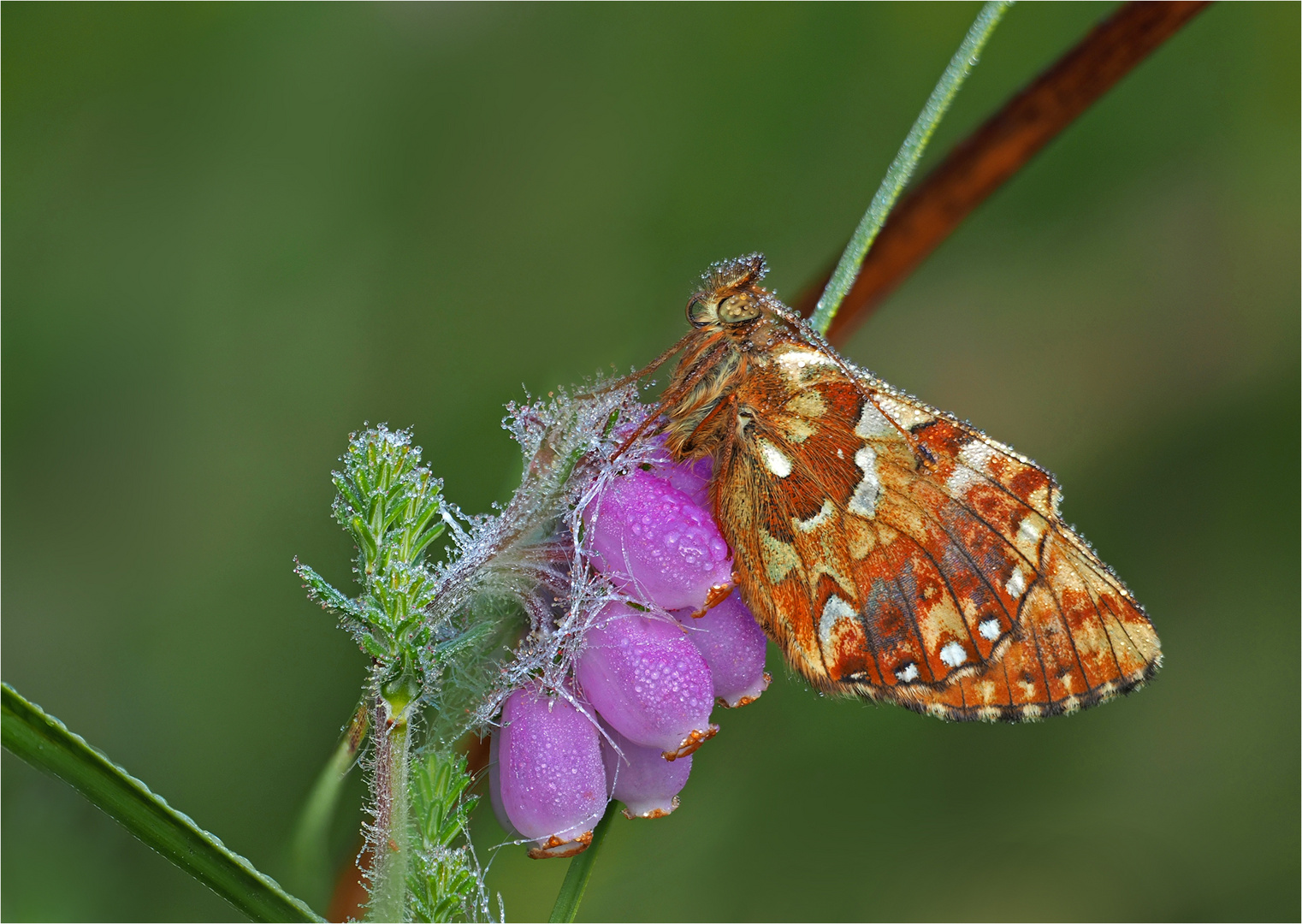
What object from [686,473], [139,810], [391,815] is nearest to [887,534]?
[686,473]

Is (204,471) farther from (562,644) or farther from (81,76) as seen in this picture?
(562,644)

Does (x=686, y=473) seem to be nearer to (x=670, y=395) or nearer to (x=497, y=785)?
(x=670, y=395)

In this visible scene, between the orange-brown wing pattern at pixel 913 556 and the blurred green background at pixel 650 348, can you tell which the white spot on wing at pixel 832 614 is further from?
the blurred green background at pixel 650 348

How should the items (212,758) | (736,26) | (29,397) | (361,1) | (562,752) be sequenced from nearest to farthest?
(562,752), (212,758), (29,397), (361,1), (736,26)

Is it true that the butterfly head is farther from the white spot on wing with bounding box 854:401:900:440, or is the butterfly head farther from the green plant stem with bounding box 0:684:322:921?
the green plant stem with bounding box 0:684:322:921

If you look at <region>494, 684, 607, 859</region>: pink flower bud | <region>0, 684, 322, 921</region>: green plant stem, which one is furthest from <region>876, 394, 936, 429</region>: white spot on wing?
<region>0, 684, 322, 921</region>: green plant stem

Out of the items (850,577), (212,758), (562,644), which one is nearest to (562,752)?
(562,644)
